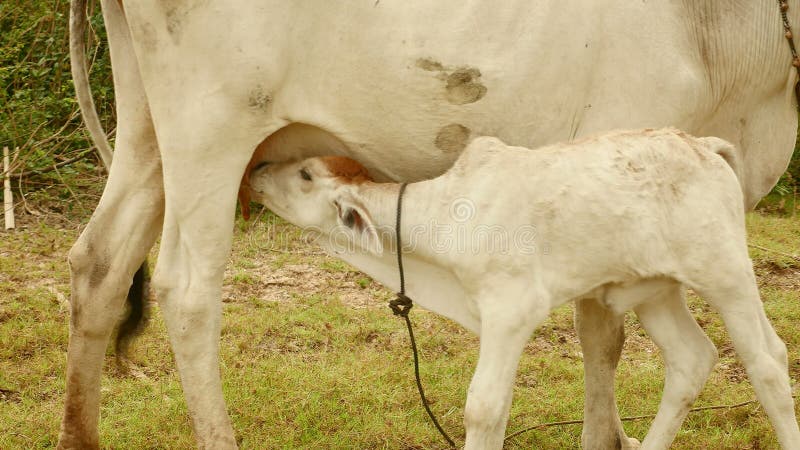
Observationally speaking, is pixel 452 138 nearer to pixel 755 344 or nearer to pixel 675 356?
pixel 675 356

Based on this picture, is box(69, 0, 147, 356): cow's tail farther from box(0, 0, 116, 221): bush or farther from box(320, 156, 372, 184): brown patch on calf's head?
box(0, 0, 116, 221): bush

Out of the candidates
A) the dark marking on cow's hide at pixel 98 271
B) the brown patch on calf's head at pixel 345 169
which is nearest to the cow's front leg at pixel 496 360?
the brown patch on calf's head at pixel 345 169

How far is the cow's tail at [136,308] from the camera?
4520 mm

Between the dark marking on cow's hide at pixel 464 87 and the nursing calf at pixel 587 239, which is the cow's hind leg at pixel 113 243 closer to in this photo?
the nursing calf at pixel 587 239

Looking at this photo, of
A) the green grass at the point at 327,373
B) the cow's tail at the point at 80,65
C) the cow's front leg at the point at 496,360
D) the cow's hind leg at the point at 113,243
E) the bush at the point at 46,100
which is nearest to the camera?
the cow's front leg at the point at 496,360

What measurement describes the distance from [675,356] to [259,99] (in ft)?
5.40

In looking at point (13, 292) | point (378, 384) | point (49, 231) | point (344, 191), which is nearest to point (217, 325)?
point (344, 191)

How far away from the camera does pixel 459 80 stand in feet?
11.5

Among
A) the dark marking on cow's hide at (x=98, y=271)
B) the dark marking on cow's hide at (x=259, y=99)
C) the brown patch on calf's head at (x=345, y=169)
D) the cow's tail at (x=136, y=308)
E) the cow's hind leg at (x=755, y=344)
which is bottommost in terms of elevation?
the cow's tail at (x=136, y=308)

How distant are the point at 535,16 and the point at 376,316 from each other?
9.05 feet

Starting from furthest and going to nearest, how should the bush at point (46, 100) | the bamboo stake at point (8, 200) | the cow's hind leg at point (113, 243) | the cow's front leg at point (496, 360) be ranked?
the bush at point (46, 100) → the bamboo stake at point (8, 200) → the cow's hind leg at point (113, 243) → the cow's front leg at point (496, 360)

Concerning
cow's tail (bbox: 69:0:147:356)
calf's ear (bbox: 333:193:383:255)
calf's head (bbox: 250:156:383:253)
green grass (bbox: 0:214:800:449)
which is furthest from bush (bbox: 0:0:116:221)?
calf's ear (bbox: 333:193:383:255)

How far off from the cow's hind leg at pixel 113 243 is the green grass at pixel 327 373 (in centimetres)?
35

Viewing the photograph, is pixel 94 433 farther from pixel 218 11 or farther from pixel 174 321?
pixel 218 11
